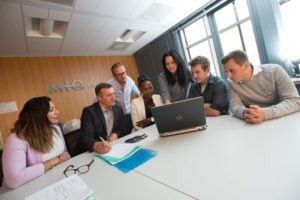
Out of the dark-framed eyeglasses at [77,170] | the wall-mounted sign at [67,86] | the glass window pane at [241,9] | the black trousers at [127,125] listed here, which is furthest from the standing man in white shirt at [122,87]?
the glass window pane at [241,9]

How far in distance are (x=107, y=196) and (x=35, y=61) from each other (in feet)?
13.5

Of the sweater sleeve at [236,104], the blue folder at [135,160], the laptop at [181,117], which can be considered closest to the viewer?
the blue folder at [135,160]

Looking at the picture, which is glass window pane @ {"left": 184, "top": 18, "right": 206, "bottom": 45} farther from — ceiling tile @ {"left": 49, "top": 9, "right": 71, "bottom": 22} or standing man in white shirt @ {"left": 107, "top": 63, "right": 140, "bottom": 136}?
ceiling tile @ {"left": 49, "top": 9, "right": 71, "bottom": 22}

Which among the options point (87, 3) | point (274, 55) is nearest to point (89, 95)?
point (87, 3)

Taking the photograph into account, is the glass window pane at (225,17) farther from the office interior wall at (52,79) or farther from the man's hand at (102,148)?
the man's hand at (102,148)

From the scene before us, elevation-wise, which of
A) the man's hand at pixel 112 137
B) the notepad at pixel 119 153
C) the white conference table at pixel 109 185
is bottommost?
the white conference table at pixel 109 185

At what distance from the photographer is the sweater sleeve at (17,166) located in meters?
1.16

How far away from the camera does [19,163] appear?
3.97ft

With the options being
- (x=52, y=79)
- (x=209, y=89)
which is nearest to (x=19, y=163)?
(x=209, y=89)

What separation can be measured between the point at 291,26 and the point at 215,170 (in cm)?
312

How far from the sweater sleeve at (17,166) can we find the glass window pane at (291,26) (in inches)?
139

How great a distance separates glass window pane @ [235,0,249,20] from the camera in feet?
10.8

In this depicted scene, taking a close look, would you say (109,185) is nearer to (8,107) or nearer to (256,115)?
(256,115)

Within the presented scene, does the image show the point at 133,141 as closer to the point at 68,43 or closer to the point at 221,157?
the point at 221,157
